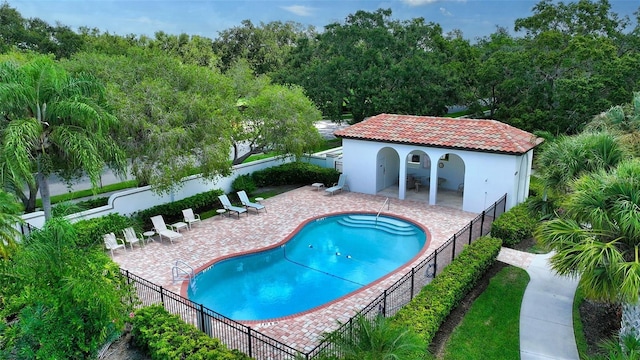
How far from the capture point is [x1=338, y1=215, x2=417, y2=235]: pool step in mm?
19672

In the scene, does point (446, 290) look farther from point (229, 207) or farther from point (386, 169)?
point (386, 169)

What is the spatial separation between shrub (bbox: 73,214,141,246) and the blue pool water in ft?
14.8

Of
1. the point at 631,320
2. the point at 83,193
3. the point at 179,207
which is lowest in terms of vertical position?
the point at 83,193

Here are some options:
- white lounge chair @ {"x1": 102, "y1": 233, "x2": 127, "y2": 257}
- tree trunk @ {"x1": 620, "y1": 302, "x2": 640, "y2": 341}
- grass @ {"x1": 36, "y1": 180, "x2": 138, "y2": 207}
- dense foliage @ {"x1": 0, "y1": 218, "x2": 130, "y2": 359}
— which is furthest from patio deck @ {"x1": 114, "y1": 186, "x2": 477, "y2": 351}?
tree trunk @ {"x1": 620, "y1": 302, "x2": 640, "y2": 341}

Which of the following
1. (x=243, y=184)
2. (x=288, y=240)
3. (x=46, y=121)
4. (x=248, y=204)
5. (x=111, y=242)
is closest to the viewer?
(x=46, y=121)

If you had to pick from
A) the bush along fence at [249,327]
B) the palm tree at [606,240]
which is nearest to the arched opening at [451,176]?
the bush along fence at [249,327]

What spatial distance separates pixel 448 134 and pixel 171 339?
642 inches

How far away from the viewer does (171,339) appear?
9.89 metres

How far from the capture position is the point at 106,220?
56.5 feet

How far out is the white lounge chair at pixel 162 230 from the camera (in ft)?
57.5

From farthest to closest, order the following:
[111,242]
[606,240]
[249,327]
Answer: [111,242], [249,327], [606,240]

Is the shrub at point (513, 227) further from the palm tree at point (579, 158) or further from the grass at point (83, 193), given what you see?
the grass at point (83, 193)

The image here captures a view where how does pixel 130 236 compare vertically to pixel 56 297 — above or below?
below

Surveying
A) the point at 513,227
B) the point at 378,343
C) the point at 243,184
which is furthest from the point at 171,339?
the point at 243,184
